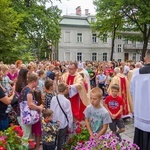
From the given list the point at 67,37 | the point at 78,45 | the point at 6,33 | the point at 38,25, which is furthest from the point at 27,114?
the point at 78,45

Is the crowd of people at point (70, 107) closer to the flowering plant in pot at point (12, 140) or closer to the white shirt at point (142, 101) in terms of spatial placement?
the white shirt at point (142, 101)

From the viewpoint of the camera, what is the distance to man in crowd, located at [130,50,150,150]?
388cm

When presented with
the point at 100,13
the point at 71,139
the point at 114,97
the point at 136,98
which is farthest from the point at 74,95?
the point at 100,13

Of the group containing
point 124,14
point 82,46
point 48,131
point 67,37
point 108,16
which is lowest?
point 48,131

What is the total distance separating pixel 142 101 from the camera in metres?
3.94

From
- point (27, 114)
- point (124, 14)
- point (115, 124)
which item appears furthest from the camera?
point (124, 14)

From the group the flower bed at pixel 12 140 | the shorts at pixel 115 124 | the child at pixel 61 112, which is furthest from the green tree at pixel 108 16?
the flower bed at pixel 12 140

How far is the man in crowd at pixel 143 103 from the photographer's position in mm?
3883

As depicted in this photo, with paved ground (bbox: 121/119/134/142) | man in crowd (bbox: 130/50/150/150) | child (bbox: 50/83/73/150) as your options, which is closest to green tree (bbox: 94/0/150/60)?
paved ground (bbox: 121/119/134/142)

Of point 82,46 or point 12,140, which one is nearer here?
point 12,140

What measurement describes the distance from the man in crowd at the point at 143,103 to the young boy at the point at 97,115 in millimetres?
525

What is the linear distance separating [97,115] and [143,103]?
2.68 feet

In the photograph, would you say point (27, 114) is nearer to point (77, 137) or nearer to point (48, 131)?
point (48, 131)

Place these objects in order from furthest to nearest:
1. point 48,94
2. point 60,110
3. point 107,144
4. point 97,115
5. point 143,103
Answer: point 48,94
point 60,110
point 97,115
point 143,103
point 107,144
